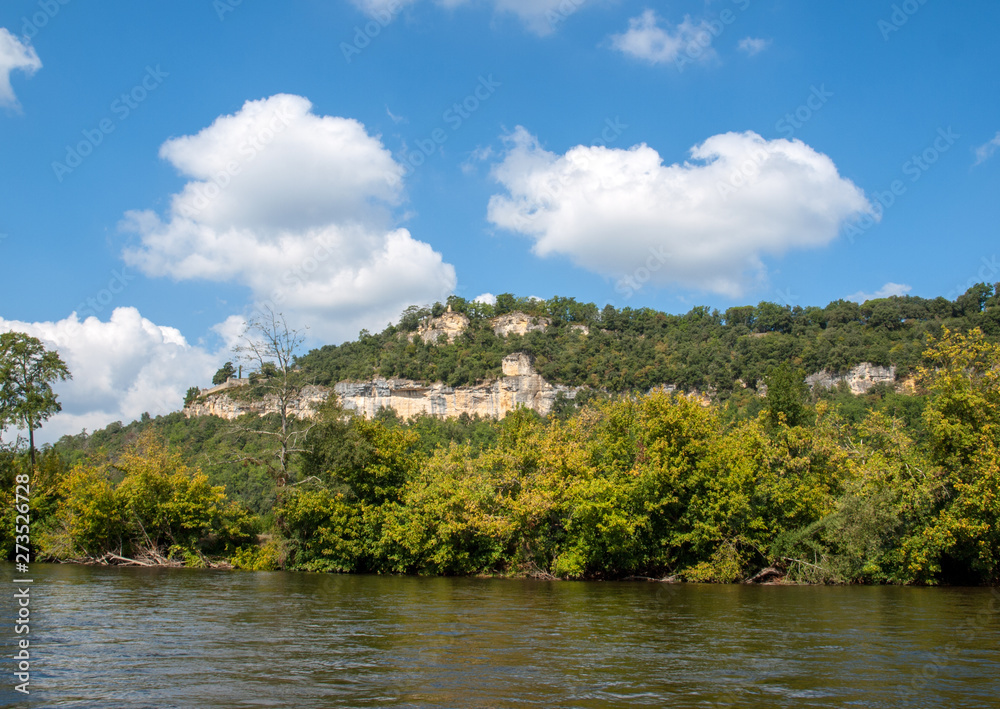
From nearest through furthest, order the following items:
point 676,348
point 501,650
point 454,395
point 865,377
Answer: point 501,650, point 865,377, point 676,348, point 454,395

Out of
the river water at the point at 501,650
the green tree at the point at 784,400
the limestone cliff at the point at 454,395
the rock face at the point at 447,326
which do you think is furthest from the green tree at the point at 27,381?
the rock face at the point at 447,326

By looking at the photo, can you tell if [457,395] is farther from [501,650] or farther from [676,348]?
[501,650]

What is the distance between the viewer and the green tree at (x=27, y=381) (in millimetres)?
46750

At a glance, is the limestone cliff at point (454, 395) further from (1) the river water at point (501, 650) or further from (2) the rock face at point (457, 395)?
(1) the river water at point (501, 650)

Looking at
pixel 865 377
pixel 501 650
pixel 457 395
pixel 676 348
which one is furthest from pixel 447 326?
pixel 501 650

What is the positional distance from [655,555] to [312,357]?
171m

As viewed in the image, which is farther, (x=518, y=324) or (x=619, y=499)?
(x=518, y=324)

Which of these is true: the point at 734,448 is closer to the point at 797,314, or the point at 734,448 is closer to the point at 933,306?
the point at 933,306

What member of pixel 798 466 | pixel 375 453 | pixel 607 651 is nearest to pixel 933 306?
pixel 798 466

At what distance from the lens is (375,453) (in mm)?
41156

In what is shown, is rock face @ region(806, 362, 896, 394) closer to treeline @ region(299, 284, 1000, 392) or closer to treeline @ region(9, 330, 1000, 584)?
treeline @ region(299, 284, 1000, 392)

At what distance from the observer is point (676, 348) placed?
562 ft

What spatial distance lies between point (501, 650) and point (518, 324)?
589 feet

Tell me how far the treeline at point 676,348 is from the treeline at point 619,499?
98.4m
